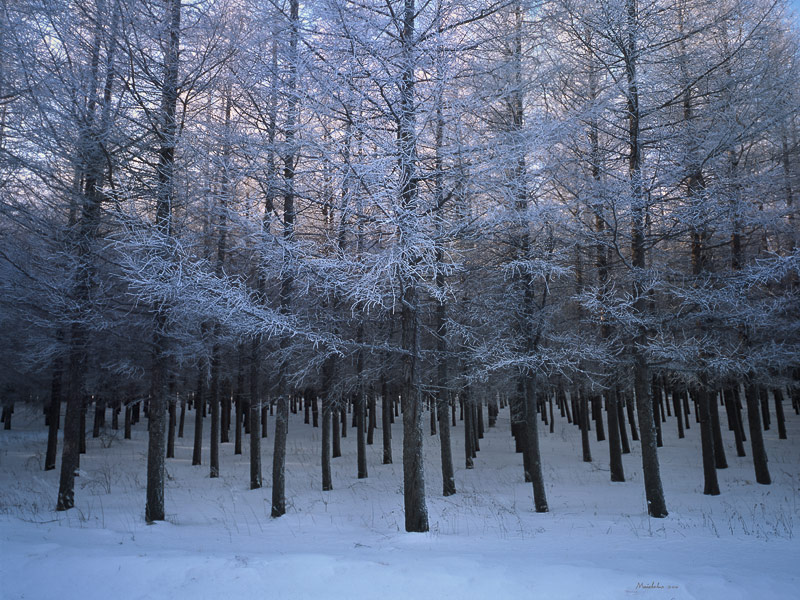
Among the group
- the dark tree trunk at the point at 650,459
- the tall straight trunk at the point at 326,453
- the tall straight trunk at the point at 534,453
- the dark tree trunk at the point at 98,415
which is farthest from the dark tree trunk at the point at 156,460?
the dark tree trunk at the point at 98,415

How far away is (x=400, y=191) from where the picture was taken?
6363 millimetres

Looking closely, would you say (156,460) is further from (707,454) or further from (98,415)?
(98,415)

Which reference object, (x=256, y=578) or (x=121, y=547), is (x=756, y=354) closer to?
(x=256, y=578)


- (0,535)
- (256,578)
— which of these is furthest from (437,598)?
(0,535)

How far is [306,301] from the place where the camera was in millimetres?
10797

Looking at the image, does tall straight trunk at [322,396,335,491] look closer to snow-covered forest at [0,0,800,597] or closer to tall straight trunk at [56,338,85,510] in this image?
snow-covered forest at [0,0,800,597]

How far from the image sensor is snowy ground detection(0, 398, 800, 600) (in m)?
4.82

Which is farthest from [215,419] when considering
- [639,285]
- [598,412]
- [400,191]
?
[598,412]

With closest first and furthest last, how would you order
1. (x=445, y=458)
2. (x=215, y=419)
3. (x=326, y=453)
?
(x=445, y=458) → (x=326, y=453) → (x=215, y=419)

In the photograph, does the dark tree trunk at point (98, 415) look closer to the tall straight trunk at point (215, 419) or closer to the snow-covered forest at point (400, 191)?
the tall straight trunk at point (215, 419)

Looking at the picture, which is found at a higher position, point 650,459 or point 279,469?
point 650,459

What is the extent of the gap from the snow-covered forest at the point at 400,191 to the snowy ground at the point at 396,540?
1.21ft

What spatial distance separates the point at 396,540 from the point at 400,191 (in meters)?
4.89

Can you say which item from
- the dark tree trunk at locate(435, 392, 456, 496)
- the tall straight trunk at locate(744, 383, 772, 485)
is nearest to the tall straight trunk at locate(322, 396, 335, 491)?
the dark tree trunk at locate(435, 392, 456, 496)
